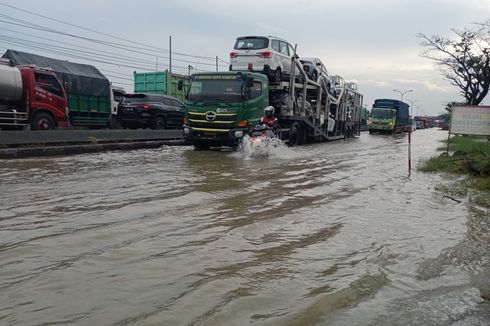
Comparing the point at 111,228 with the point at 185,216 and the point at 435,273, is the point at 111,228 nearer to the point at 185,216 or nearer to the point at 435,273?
the point at 185,216

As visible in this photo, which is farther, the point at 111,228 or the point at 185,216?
the point at 185,216

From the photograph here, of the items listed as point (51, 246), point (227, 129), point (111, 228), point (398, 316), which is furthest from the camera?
point (227, 129)

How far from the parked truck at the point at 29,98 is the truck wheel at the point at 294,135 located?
27.3 ft

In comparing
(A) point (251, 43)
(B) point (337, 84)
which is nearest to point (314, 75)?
(A) point (251, 43)

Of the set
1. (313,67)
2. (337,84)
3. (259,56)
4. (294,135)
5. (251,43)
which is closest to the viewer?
(259,56)

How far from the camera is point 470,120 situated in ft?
43.2

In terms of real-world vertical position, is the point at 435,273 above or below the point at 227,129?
below

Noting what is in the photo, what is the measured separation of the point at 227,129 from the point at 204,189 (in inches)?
250

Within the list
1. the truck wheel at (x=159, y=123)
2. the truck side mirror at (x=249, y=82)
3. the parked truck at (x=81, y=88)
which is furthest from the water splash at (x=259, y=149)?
the parked truck at (x=81, y=88)

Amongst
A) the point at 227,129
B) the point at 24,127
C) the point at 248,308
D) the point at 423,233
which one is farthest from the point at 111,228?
the point at 24,127

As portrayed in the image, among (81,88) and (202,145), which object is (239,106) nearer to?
(202,145)

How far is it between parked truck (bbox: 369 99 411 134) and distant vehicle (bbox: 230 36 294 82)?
23.7 meters

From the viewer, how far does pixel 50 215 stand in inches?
214

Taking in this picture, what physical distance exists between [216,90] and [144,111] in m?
6.34
